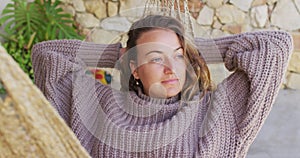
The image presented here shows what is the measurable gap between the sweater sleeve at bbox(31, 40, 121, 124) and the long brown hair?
0.39 feet

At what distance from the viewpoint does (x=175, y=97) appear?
3.96 ft

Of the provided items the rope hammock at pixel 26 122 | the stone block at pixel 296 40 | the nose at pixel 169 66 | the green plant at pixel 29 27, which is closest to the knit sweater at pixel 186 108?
the nose at pixel 169 66

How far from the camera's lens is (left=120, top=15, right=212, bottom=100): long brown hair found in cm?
116

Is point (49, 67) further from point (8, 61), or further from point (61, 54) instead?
point (8, 61)

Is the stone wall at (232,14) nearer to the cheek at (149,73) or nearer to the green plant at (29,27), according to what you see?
the green plant at (29,27)

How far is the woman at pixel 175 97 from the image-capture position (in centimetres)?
115

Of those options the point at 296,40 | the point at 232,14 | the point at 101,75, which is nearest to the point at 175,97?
the point at 101,75

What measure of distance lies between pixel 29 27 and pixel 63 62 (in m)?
1.74

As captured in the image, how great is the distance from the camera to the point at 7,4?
3.01 meters

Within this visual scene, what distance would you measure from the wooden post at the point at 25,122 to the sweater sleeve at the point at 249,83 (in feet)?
2.34

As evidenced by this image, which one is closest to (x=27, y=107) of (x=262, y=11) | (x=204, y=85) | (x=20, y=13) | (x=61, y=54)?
(x=204, y=85)

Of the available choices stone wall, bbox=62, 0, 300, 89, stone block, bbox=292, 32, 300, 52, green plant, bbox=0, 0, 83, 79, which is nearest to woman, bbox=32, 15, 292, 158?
green plant, bbox=0, 0, 83, 79

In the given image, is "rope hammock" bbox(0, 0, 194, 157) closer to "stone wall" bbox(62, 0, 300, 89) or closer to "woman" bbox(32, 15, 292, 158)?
"woman" bbox(32, 15, 292, 158)

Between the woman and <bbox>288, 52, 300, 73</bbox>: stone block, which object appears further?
<bbox>288, 52, 300, 73</bbox>: stone block
